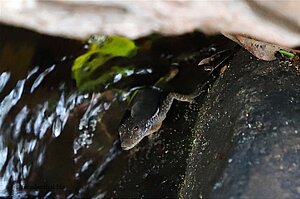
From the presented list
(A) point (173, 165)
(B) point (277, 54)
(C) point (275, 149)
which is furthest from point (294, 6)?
(A) point (173, 165)

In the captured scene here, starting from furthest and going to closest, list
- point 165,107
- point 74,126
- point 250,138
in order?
point 74,126
point 165,107
point 250,138

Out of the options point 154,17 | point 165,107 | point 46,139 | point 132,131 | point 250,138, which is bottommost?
point 46,139

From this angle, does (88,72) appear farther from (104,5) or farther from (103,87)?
(104,5)

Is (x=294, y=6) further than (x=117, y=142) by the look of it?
No

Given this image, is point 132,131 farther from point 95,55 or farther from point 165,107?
point 95,55

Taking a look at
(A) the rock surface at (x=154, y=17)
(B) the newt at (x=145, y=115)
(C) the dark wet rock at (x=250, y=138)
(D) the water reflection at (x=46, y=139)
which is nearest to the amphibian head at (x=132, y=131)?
(B) the newt at (x=145, y=115)

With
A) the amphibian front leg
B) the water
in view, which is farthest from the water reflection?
the amphibian front leg

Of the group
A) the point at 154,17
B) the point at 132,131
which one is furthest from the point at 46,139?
the point at 154,17
